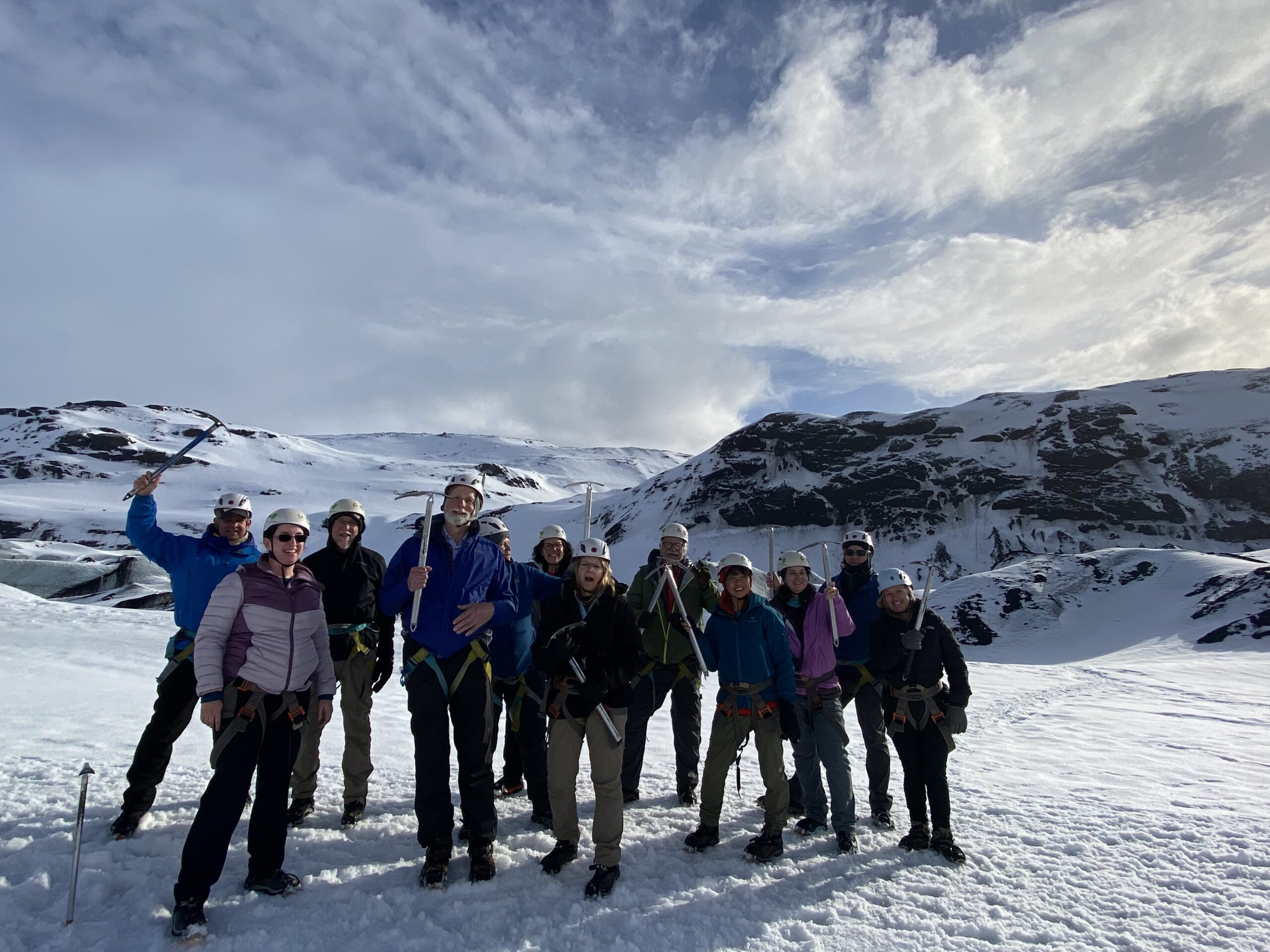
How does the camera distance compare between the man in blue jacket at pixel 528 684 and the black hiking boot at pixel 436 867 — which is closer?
the black hiking boot at pixel 436 867

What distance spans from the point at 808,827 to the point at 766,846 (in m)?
0.75

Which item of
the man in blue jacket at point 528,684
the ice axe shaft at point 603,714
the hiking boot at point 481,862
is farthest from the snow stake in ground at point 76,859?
the ice axe shaft at point 603,714

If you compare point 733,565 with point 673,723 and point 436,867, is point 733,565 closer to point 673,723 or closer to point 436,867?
point 673,723

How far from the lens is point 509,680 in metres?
5.95

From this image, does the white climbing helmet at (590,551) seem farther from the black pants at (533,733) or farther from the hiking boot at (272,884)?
the hiking boot at (272,884)

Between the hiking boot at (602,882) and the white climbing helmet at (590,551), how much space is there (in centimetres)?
221

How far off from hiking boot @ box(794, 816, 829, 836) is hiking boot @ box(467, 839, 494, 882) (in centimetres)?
278

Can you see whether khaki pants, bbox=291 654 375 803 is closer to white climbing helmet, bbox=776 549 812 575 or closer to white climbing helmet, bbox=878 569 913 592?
white climbing helmet, bbox=776 549 812 575

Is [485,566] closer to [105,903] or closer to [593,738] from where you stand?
[593,738]

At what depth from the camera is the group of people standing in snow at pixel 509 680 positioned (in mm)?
4344

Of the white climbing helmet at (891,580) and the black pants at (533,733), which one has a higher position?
the white climbing helmet at (891,580)

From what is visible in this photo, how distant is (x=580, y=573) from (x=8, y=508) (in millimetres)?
105006

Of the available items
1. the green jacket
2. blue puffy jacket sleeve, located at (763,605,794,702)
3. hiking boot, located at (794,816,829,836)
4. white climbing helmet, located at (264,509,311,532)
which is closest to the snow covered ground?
hiking boot, located at (794,816,829,836)

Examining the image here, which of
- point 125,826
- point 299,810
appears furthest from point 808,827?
point 125,826
